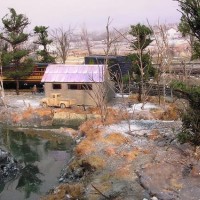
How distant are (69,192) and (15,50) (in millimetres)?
25175

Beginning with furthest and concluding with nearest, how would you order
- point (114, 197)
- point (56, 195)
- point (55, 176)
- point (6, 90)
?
point (6, 90)
point (55, 176)
point (56, 195)
point (114, 197)

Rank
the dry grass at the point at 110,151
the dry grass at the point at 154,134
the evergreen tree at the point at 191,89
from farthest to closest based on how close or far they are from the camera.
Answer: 1. the dry grass at the point at 154,134
2. the dry grass at the point at 110,151
3. the evergreen tree at the point at 191,89

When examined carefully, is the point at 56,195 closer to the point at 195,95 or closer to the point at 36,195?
the point at 36,195

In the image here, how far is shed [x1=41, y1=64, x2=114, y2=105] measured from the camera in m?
35.0

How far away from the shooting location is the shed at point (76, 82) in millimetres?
34969

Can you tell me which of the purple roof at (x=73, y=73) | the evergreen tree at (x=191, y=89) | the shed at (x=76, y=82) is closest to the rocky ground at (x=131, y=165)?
the evergreen tree at (x=191, y=89)

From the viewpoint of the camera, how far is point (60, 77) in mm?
36281

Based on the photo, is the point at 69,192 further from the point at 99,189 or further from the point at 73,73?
the point at 73,73

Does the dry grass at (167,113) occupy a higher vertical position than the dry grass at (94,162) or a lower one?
higher

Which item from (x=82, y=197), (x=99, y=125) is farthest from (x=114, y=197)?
(x=99, y=125)

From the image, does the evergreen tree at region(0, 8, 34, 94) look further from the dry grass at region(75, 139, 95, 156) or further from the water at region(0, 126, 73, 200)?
the dry grass at region(75, 139, 95, 156)

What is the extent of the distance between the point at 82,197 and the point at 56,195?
4.62 feet

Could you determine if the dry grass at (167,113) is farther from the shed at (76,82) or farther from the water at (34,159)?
the water at (34,159)

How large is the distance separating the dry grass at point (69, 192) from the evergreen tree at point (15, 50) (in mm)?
23201
